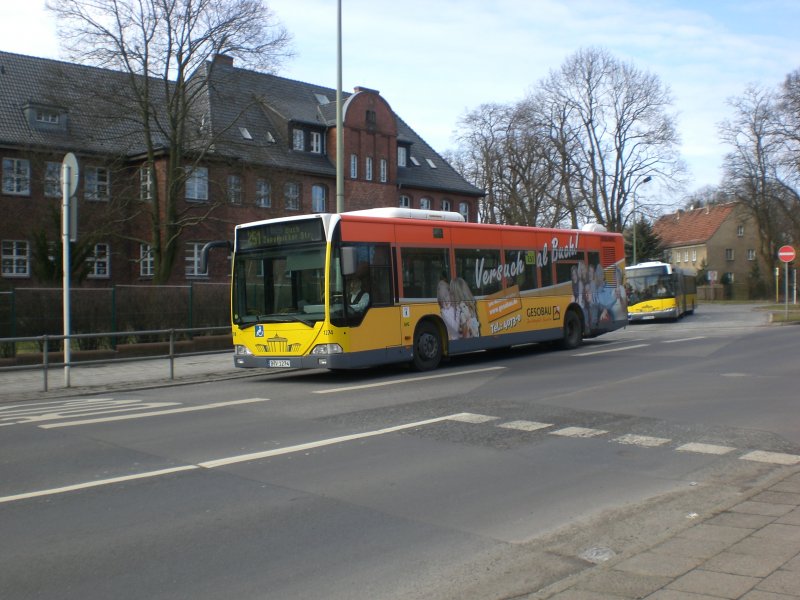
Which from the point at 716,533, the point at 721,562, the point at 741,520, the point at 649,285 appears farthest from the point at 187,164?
the point at 721,562

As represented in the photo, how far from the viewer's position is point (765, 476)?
290 inches

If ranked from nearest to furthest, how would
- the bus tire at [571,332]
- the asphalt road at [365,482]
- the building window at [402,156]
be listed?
the asphalt road at [365,482] < the bus tire at [571,332] < the building window at [402,156]

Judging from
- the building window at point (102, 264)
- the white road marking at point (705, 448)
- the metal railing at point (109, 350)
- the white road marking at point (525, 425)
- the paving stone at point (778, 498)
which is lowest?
the white road marking at point (705, 448)

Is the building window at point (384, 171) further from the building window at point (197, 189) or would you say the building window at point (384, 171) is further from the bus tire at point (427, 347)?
the bus tire at point (427, 347)

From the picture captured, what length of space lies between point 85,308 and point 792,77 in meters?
46.9

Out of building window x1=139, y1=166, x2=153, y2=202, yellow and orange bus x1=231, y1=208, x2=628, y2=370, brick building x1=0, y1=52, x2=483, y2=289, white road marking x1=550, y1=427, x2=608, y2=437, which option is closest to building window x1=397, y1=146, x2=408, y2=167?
brick building x1=0, y1=52, x2=483, y2=289

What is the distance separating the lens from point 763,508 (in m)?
5.94

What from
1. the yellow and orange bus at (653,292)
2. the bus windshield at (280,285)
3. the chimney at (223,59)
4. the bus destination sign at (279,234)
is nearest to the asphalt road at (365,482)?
the bus windshield at (280,285)

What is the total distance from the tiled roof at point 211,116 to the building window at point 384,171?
1.24 metres

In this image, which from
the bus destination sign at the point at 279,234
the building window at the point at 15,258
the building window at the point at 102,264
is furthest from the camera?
the building window at the point at 102,264

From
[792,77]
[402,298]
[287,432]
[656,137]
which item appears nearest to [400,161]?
[656,137]

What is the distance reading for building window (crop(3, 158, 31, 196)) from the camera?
124 ft

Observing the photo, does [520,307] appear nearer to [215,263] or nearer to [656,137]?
[215,263]

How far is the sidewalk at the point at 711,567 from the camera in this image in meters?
4.27
